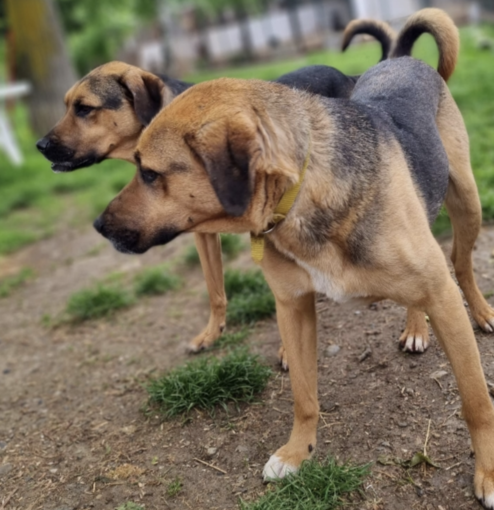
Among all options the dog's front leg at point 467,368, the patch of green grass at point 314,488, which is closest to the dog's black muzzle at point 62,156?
the patch of green grass at point 314,488

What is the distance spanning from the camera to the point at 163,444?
3.81 metres

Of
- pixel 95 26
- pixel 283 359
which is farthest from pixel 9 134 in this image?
pixel 95 26

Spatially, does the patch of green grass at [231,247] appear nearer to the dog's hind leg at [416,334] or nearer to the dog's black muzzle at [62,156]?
the dog's black muzzle at [62,156]

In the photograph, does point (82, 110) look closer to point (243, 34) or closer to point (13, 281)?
point (13, 281)

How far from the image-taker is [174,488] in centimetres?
336

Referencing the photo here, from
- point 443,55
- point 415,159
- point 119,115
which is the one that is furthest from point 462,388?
point 119,115

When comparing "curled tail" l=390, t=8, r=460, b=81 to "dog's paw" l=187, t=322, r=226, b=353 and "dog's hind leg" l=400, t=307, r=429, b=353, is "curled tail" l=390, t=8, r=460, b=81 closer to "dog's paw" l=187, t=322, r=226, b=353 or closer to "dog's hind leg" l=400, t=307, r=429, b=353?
"dog's hind leg" l=400, t=307, r=429, b=353

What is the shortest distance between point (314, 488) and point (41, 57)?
14.3 m

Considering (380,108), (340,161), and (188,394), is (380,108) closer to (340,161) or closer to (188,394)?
(340,161)

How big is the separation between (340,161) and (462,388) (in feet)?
3.96

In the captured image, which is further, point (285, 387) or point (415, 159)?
point (285, 387)

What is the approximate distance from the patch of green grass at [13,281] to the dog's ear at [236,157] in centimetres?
528

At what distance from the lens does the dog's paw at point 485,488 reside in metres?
2.88

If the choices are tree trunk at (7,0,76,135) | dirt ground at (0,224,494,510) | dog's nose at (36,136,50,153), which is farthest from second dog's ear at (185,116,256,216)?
tree trunk at (7,0,76,135)
